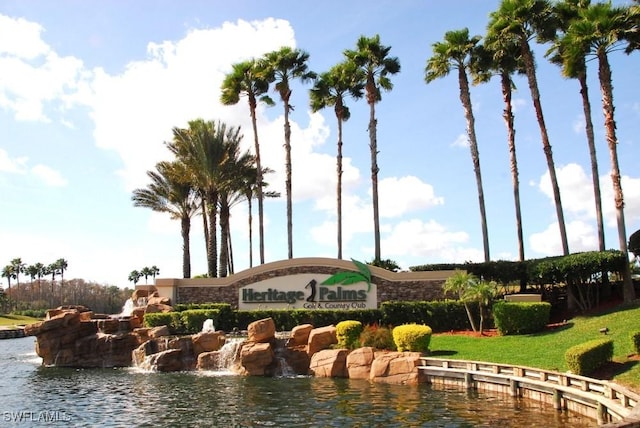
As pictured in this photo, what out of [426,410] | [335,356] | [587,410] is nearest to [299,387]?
[335,356]

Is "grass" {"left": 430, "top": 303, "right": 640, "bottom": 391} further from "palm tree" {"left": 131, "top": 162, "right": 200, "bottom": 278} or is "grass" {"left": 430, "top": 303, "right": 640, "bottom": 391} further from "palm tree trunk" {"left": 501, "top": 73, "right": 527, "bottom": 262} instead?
"palm tree" {"left": 131, "top": 162, "right": 200, "bottom": 278}

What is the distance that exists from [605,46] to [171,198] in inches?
1293

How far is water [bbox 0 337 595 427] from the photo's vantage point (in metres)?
15.4

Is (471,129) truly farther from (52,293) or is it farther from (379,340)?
(52,293)

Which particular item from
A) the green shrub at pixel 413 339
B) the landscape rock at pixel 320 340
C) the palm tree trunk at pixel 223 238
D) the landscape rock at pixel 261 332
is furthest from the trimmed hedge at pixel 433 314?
the palm tree trunk at pixel 223 238

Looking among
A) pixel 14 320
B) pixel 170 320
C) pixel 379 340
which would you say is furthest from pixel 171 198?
pixel 14 320

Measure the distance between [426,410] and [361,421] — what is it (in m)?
2.41

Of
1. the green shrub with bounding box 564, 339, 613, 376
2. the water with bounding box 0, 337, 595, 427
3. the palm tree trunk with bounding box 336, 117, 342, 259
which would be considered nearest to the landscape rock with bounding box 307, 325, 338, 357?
the water with bounding box 0, 337, 595, 427

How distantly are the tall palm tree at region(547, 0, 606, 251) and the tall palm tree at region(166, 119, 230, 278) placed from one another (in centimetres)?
2408

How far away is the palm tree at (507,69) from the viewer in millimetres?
36938

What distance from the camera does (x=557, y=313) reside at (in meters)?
32.2

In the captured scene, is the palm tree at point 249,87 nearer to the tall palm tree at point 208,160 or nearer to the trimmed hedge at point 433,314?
the tall palm tree at point 208,160

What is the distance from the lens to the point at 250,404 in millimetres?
18016

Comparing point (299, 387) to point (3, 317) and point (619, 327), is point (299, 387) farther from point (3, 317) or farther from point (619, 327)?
point (3, 317)
